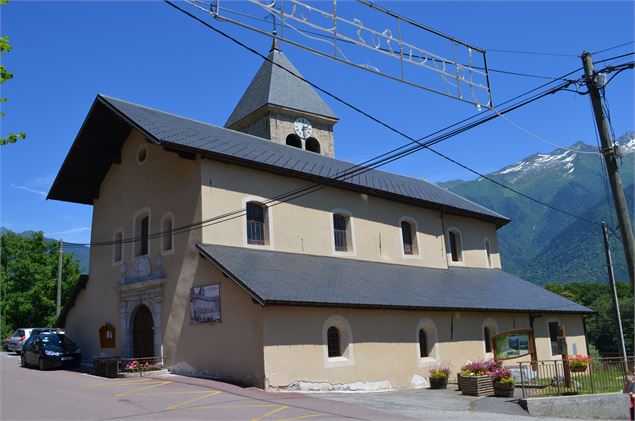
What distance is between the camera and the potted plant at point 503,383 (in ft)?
54.7

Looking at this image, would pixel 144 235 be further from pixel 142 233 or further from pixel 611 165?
pixel 611 165

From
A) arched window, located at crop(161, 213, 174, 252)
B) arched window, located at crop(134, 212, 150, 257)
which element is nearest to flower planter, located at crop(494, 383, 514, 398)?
arched window, located at crop(161, 213, 174, 252)

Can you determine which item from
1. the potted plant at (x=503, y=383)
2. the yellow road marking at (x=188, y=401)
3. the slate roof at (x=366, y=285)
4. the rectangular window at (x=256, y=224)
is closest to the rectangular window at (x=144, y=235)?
the rectangular window at (x=256, y=224)

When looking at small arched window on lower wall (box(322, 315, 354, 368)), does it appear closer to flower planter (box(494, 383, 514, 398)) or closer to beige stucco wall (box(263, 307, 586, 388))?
beige stucco wall (box(263, 307, 586, 388))

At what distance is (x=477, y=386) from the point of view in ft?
56.6

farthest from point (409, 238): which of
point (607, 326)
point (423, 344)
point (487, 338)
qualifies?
point (607, 326)

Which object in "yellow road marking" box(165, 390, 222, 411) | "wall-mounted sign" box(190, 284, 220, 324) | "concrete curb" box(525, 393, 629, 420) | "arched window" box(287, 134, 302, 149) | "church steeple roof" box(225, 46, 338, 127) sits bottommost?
"concrete curb" box(525, 393, 629, 420)

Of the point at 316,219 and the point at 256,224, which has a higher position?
the point at 316,219

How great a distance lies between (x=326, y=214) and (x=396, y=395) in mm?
8443

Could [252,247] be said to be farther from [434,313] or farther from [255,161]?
[434,313]

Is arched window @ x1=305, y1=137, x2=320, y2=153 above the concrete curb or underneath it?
above

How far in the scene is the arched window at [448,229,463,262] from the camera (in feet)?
98.2

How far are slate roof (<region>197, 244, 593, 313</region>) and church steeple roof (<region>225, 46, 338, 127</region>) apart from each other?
14.1 m

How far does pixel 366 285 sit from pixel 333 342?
3.23m
